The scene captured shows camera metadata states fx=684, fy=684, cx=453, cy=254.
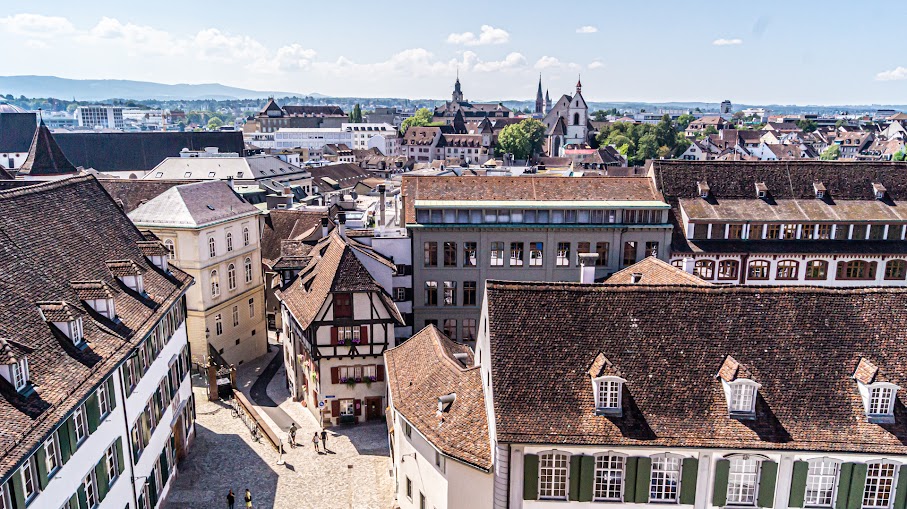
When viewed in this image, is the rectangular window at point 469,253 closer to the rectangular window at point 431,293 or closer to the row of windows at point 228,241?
the rectangular window at point 431,293

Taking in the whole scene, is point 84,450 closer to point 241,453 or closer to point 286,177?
point 241,453

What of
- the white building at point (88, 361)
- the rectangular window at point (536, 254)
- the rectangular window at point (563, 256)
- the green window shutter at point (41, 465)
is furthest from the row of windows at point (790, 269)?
the green window shutter at point (41, 465)

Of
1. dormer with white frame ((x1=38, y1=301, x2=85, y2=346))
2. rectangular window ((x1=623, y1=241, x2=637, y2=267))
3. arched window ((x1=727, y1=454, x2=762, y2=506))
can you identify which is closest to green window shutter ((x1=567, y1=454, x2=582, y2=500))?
arched window ((x1=727, y1=454, x2=762, y2=506))

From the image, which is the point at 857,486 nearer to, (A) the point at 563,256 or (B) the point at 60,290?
(A) the point at 563,256

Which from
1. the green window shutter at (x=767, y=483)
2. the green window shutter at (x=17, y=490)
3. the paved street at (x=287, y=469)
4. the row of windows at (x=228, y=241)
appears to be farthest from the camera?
the row of windows at (x=228, y=241)

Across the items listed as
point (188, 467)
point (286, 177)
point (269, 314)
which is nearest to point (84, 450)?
point (188, 467)

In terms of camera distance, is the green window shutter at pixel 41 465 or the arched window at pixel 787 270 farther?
the arched window at pixel 787 270

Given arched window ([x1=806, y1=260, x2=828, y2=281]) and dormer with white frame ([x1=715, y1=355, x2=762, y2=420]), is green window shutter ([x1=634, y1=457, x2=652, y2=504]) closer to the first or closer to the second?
dormer with white frame ([x1=715, y1=355, x2=762, y2=420])
